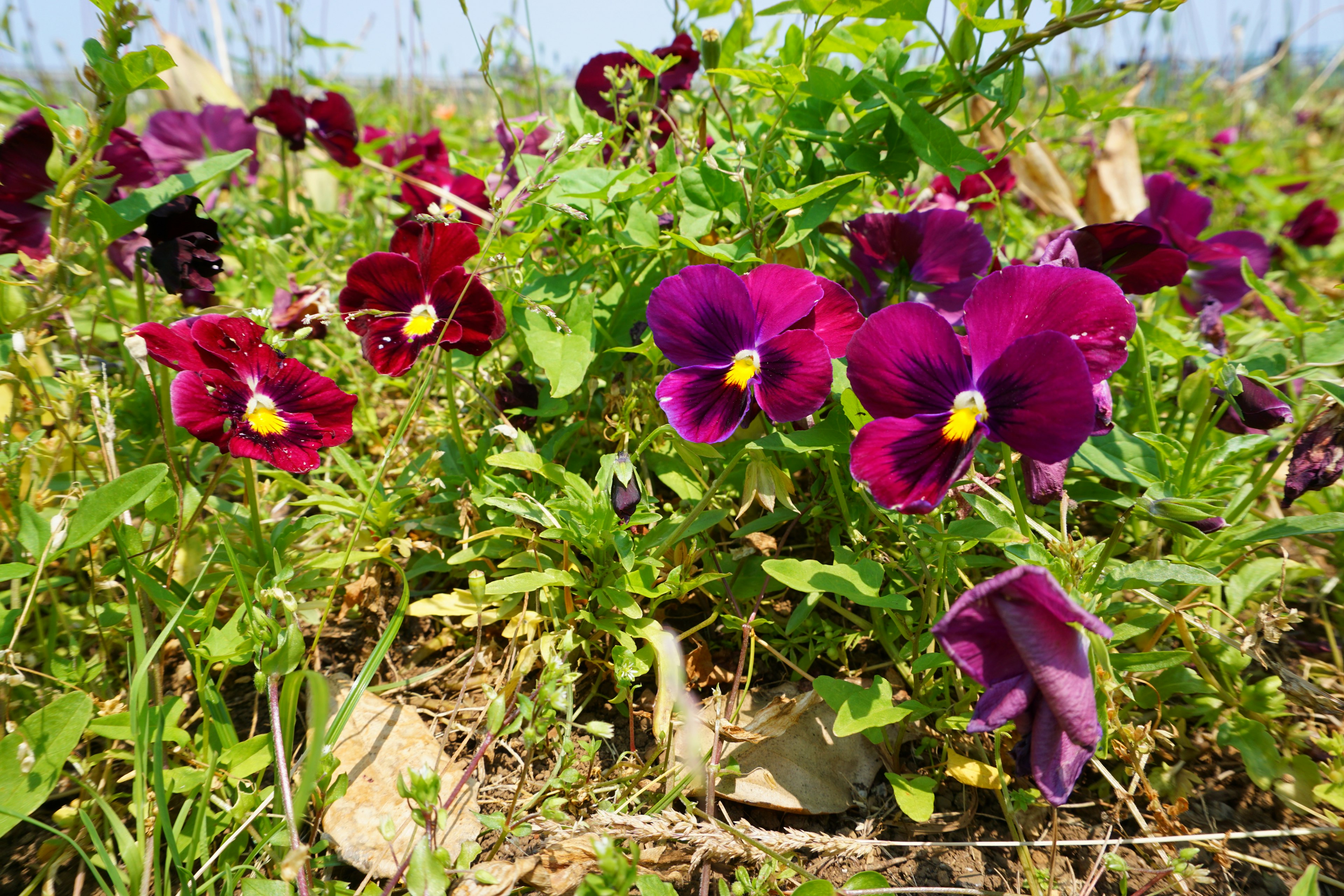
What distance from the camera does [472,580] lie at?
4.52ft

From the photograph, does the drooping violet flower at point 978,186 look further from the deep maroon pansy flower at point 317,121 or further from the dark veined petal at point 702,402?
the deep maroon pansy flower at point 317,121

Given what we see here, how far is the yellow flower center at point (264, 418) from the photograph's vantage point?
1.39m

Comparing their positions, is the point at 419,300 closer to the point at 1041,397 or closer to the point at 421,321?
the point at 421,321

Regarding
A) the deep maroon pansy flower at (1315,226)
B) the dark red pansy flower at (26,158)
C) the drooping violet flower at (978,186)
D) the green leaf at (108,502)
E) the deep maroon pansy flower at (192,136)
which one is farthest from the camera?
the deep maroon pansy flower at (1315,226)

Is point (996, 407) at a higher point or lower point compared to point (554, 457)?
higher

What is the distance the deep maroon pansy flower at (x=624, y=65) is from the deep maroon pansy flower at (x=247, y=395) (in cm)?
106

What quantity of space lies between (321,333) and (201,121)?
1608 millimetres

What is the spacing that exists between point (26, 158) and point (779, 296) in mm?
1622

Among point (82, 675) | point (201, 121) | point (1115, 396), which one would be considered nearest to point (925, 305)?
point (1115, 396)

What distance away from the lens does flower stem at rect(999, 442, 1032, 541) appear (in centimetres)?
117

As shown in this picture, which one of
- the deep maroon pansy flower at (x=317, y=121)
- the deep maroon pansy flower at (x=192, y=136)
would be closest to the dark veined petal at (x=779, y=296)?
the deep maroon pansy flower at (x=317, y=121)

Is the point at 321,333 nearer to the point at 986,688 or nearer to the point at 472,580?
the point at 472,580

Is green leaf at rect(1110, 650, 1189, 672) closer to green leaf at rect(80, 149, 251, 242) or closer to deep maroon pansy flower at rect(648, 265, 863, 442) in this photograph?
deep maroon pansy flower at rect(648, 265, 863, 442)

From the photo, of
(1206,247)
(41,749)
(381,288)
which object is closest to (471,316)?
(381,288)
